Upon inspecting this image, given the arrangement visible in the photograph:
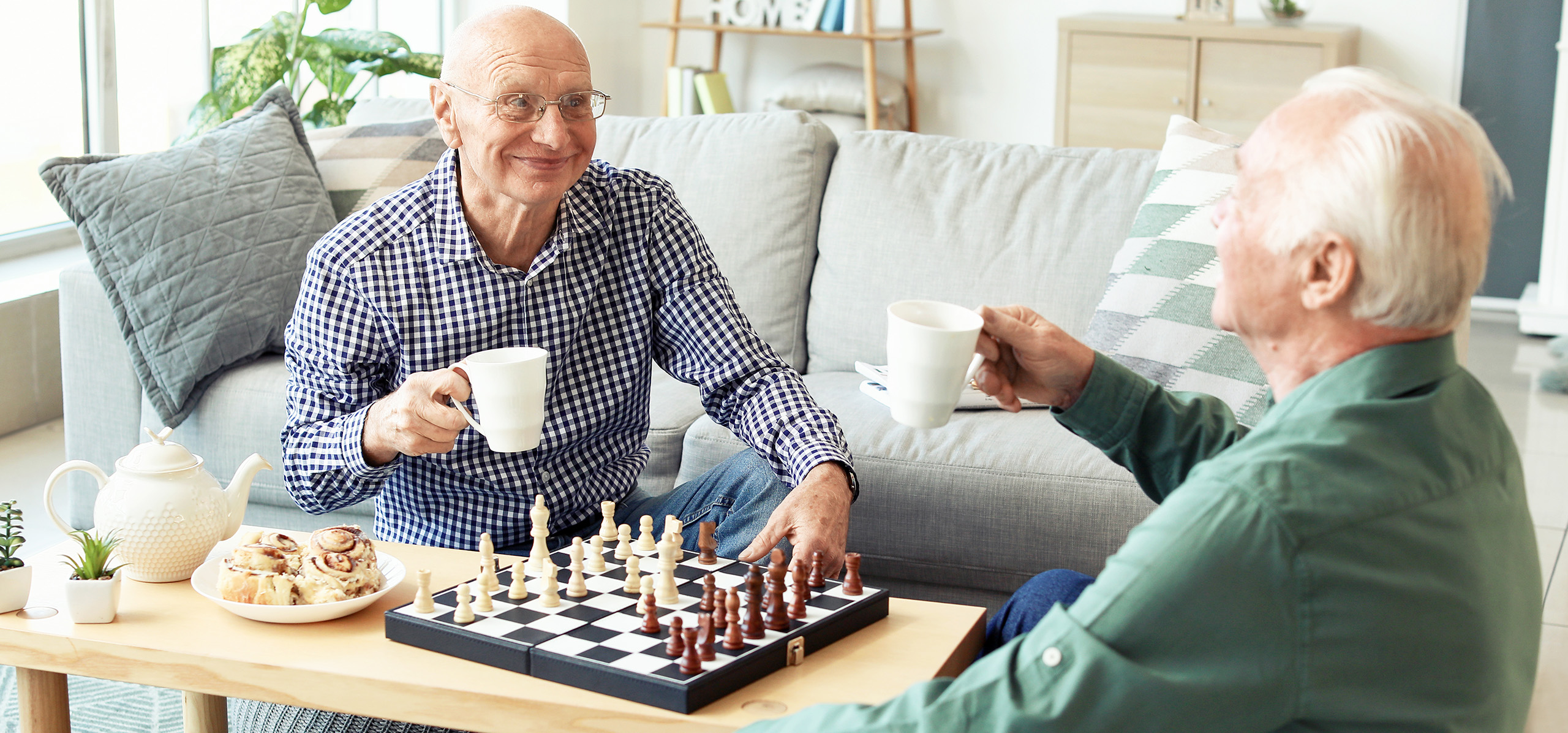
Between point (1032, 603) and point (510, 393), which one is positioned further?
point (1032, 603)

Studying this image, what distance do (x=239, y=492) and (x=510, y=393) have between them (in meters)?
0.44

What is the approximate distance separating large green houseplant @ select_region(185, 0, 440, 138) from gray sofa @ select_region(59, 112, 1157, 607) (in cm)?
90

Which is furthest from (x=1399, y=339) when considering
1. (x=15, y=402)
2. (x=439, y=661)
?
(x=15, y=402)

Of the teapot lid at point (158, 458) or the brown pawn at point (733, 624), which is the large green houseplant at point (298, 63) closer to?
the teapot lid at point (158, 458)

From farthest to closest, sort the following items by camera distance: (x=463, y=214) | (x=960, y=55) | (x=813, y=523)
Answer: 1. (x=960, y=55)
2. (x=463, y=214)
3. (x=813, y=523)

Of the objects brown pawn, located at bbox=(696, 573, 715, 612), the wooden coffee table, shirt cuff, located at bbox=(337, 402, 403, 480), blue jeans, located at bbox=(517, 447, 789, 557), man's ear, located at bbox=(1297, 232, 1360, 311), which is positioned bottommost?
blue jeans, located at bbox=(517, 447, 789, 557)

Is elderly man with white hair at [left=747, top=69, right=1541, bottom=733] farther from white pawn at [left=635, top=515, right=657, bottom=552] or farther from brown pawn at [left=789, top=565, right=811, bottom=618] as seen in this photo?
white pawn at [left=635, top=515, right=657, bottom=552]


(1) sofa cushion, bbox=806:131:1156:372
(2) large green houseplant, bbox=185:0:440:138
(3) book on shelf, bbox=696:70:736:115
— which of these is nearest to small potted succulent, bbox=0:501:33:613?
(1) sofa cushion, bbox=806:131:1156:372

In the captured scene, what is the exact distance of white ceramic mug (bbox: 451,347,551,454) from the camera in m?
1.20

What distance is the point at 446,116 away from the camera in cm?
163

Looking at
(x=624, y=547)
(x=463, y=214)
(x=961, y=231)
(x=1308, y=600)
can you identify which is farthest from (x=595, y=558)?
(x=961, y=231)

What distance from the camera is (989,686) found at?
0.81m

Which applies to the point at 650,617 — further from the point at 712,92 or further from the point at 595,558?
the point at 712,92

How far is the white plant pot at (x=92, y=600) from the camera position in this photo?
1.23m
